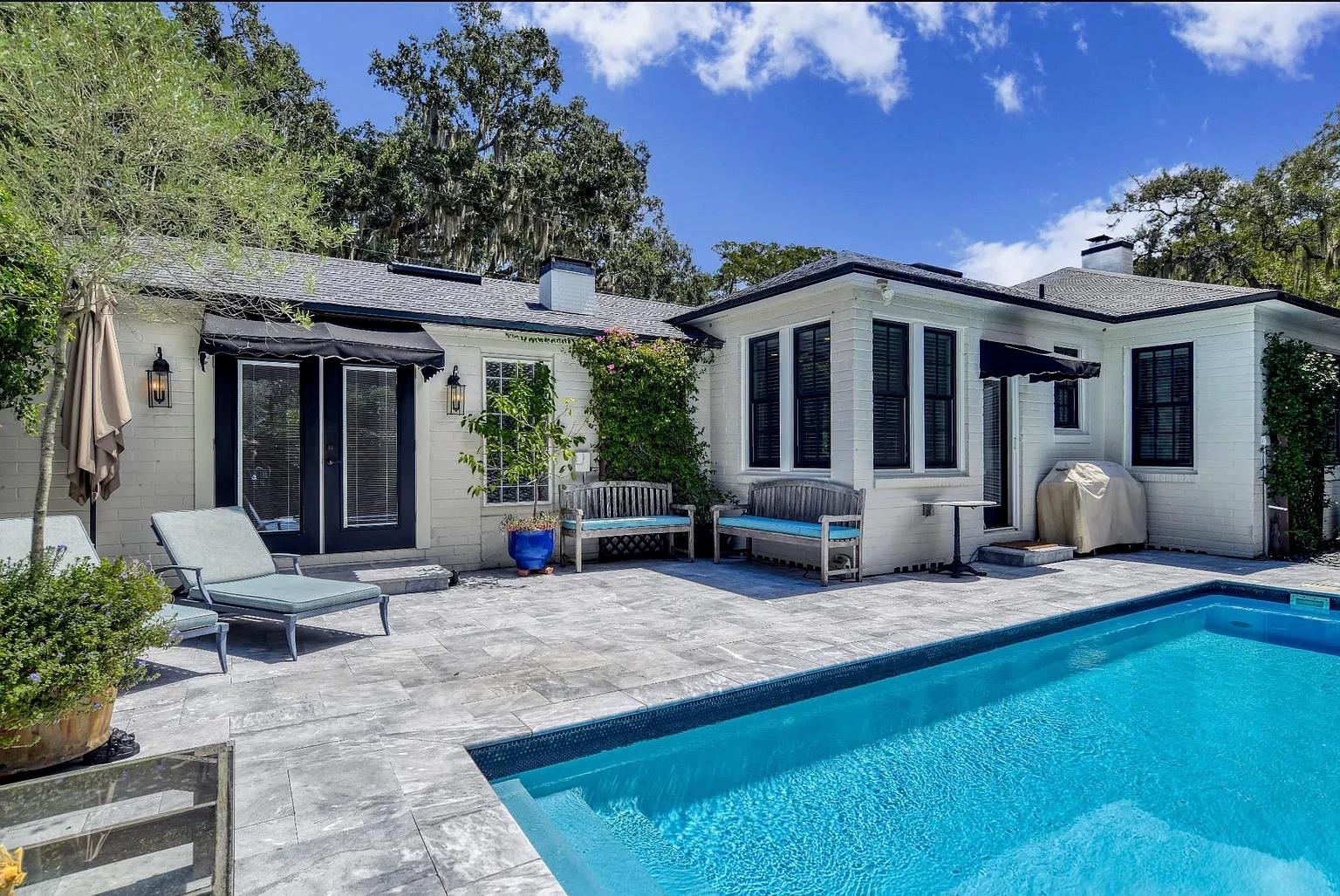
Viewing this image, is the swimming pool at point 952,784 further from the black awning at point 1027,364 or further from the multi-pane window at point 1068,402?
the multi-pane window at point 1068,402

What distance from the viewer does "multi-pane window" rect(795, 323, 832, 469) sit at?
8.55m

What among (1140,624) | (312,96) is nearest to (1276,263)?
(1140,624)

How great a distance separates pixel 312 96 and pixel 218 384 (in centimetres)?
1536

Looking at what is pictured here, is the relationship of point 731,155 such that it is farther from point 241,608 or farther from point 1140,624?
point 241,608

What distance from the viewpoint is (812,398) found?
8742mm

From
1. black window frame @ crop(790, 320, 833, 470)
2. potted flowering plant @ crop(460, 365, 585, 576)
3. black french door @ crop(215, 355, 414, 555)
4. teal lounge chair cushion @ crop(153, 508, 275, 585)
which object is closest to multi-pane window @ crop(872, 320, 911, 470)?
black window frame @ crop(790, 320, 833, 470)

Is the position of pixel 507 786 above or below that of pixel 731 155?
below

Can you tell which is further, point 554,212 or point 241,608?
point 554,212

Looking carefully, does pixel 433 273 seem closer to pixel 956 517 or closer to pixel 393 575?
pixel 393 575

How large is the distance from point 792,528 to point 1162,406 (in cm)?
652

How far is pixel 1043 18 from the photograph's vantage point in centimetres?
263

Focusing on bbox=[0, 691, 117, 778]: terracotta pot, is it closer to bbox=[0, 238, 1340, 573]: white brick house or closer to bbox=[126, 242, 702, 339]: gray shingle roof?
bbox=[126, 242, 702, 339]: gray shingle roof

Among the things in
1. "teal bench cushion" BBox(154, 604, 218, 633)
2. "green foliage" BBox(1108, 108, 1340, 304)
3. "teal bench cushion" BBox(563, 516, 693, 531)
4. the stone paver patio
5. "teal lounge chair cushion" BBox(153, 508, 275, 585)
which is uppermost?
"green foliage" BBox(1108, 108, 1340, 304)

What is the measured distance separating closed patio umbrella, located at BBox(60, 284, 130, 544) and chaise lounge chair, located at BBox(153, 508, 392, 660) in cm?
101
